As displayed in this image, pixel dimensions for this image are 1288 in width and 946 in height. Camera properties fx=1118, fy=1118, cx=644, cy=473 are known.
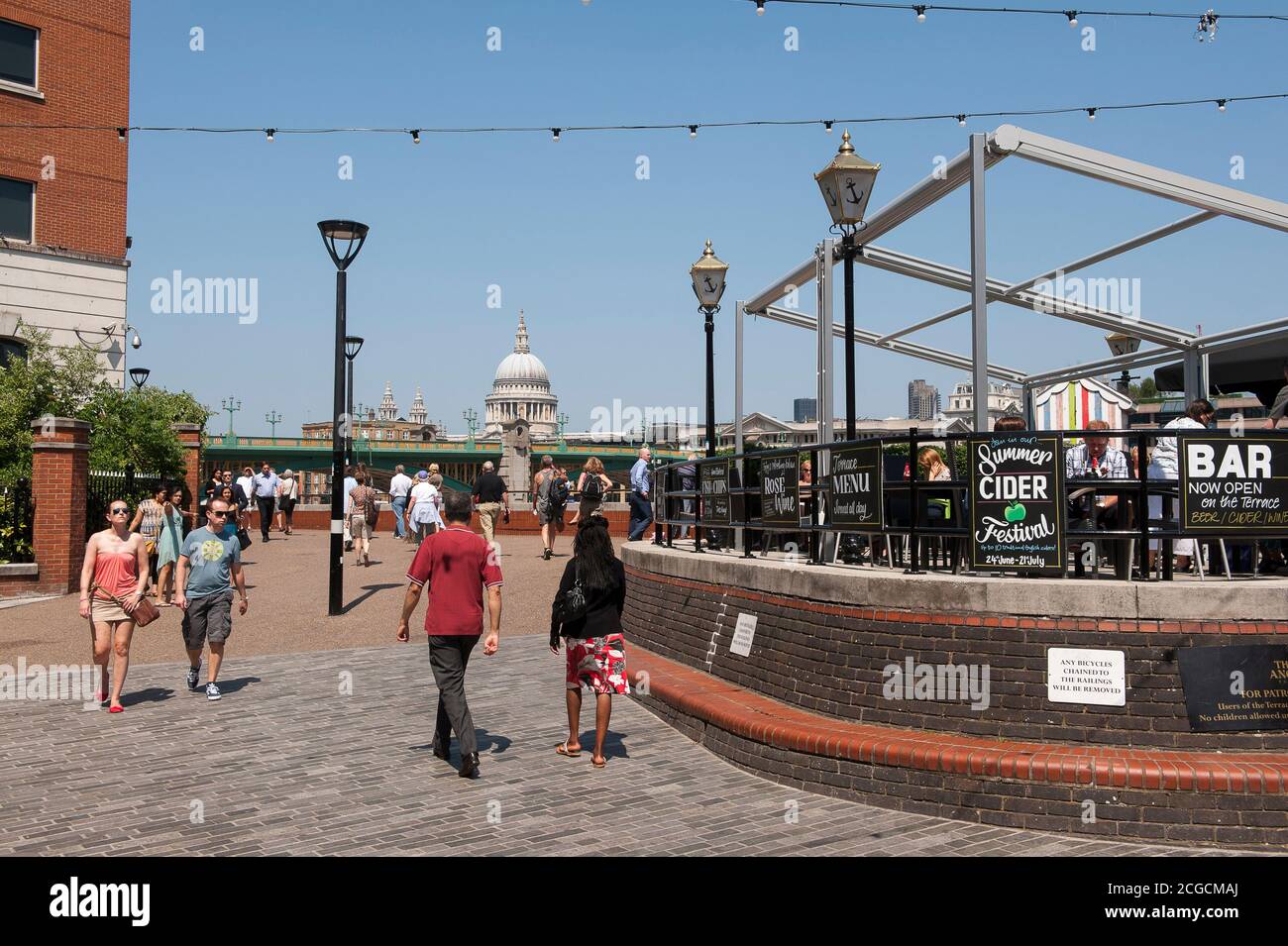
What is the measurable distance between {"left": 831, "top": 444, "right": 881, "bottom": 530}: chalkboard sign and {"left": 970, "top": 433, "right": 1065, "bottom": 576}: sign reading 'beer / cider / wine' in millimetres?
876

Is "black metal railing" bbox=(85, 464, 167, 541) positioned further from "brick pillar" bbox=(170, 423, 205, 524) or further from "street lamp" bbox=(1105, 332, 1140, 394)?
"street lamp" bbox=(1105, 332, 1140, 394)

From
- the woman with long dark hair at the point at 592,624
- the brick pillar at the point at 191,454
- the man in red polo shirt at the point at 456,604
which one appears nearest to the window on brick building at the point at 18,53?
the brick pillar at the point at 191,454

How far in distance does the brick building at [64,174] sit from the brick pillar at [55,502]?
7.06m

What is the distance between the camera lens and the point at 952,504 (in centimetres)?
817

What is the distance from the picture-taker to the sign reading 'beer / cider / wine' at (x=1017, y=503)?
7.50 meters

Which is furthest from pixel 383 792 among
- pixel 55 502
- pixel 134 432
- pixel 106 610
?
pixel 134 432

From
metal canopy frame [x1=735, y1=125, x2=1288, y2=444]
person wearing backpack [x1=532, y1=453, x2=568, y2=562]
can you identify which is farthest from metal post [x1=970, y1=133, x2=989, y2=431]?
person wearing backpack [x1=532, y1=453, x2=568, y2=562]

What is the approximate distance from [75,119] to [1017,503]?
24.8 meters

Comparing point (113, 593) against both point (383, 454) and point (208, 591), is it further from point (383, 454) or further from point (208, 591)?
point (383, 454)

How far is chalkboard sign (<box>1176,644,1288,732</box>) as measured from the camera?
6.79 meters

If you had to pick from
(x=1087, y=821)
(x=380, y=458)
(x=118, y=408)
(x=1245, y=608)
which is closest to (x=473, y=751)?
(x=1087, y=821)

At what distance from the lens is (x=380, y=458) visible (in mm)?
101500

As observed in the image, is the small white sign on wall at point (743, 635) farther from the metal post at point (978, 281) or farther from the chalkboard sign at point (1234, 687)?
the chalkboard sign at point (1234, 687)
